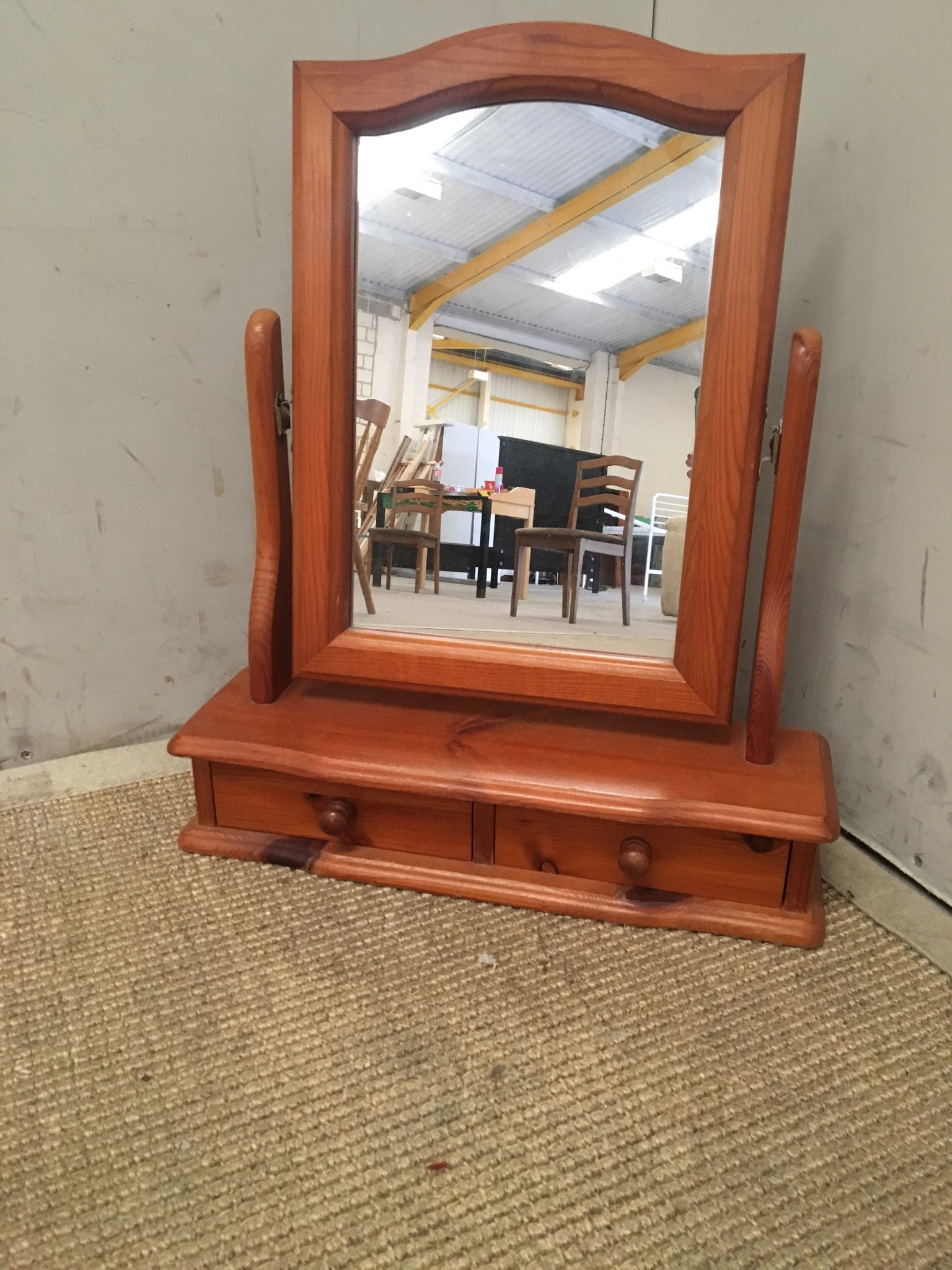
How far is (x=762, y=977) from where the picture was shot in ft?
2.00

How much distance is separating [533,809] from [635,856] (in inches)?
4.2

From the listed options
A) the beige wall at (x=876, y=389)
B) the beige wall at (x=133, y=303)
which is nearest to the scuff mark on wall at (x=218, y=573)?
the beige wall at (x=133, y=303)

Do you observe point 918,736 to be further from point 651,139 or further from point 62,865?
point 62,865

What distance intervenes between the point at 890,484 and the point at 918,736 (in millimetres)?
287

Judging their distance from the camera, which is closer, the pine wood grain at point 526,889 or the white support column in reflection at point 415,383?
the pine wood grain at point 526,889

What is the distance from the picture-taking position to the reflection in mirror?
0.71 m

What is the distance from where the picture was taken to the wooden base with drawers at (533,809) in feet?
2.11

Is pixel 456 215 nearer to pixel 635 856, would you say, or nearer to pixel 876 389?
pixel 876 389

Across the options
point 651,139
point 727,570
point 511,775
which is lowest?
point 511,775

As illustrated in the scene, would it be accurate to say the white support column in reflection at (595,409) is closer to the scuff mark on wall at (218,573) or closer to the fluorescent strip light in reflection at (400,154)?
the fluorescent strip light in reflection at (400,154)

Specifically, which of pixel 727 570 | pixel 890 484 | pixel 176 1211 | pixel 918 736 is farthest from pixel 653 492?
pixel 176 1211

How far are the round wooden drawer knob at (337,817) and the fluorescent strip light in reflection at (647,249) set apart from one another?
638 millimetres

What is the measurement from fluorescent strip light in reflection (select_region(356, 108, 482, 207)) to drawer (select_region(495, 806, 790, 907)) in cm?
68

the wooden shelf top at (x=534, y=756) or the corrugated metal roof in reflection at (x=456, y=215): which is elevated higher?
the corrugated metal roof in reflection at (x=456, y=215)
